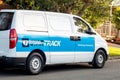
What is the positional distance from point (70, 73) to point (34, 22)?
6.78 feet

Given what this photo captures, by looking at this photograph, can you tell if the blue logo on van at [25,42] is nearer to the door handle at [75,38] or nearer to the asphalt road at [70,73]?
the asphalt road at [70,73]

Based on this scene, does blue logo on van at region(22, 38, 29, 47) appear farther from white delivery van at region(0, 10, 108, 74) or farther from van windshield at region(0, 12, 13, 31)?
A: van windshield at region(0, 12, 13, 31)

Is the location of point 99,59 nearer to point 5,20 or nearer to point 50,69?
point 50,69

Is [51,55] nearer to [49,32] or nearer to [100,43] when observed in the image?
[49,32]

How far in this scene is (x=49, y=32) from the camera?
13875 millimetres

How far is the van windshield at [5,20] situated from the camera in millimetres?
13158

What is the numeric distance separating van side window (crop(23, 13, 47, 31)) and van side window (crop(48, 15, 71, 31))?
1.18 feet

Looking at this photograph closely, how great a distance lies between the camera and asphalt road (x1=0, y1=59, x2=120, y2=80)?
512 inches

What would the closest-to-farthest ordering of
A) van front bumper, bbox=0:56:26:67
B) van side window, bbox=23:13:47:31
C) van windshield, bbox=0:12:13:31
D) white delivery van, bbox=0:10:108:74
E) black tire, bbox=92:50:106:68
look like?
van front bumper, bbox=0:56:26:67 → white delivery van, bbox=0:10:108:74 → van windshield, bbox=0:12:13:31 → van side window, bbox=23:13:47:31 → black tire, bbox=92:50:106:68

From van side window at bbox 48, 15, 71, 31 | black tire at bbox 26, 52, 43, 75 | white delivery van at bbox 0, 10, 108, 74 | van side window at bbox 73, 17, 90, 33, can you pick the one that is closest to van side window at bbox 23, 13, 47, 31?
white delivery van at bbox 0, 10, 108, 74

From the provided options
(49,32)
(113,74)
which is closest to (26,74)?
(49,32)

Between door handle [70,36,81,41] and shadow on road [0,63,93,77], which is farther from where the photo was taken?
door handle [70,36,81,41]

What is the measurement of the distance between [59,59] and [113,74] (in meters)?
1.77

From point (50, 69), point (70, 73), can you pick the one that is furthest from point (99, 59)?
point (70, 73)
